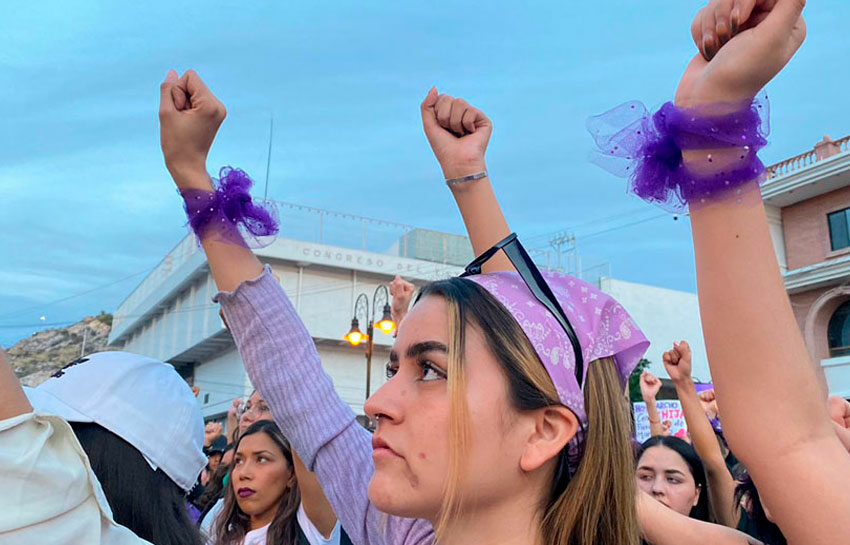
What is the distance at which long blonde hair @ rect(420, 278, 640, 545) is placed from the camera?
1.55 m

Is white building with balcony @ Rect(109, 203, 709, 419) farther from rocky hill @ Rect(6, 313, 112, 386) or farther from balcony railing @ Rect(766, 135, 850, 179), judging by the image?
rocky hill @ Rect(6, 313, 112, 386)

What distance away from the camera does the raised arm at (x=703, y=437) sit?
11.9ft

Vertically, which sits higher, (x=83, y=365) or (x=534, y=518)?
(x=83, y=365)

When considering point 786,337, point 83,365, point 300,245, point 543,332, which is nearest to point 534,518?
point 543,332

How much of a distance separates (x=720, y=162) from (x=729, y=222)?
103 millimetres

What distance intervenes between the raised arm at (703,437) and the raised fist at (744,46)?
103 inches

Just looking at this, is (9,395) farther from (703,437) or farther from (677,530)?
(703,437)

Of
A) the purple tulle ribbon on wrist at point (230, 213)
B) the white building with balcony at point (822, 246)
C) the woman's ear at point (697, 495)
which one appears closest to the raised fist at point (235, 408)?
the woman's ear at point (697, 495)

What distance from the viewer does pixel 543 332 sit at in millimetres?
1601

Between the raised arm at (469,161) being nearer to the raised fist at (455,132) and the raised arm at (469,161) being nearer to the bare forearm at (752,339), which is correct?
the raised fist at (455,132)

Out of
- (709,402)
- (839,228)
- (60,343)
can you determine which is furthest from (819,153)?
(60,343)

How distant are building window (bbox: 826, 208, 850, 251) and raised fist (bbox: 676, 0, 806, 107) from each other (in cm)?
2340

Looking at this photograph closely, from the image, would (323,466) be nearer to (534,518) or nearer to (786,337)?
(534,518)

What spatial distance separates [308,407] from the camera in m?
2.05
